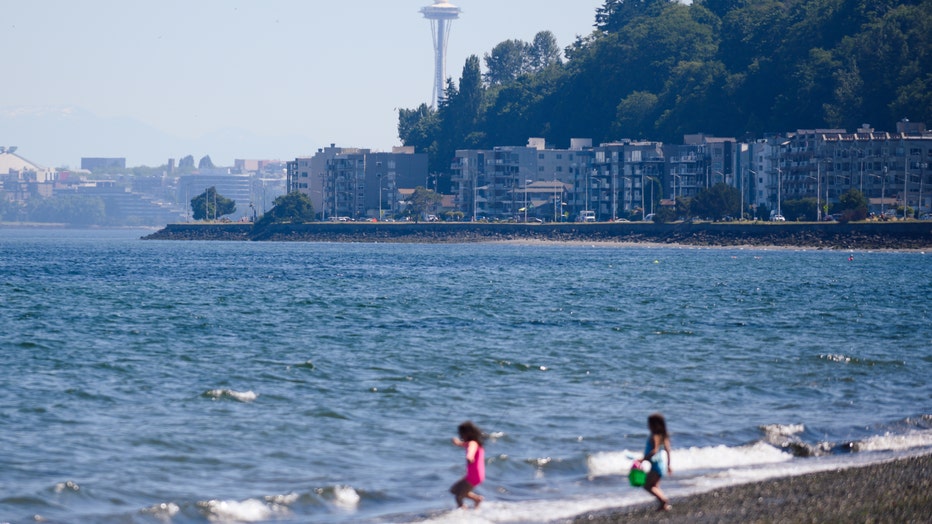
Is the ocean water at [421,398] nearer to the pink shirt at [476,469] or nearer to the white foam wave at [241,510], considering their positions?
the white foam wave at [241,510]

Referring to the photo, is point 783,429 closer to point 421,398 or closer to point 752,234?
point 421,398

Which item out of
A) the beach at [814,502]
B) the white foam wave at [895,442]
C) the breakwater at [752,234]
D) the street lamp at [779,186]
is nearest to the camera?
the beach at [814,502]

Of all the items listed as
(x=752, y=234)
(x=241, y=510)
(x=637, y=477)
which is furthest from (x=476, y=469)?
(x=752, y=234)

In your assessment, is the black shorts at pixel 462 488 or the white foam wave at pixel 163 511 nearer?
the black shorts at pixel 462 488

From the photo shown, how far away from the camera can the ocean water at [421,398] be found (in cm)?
2230

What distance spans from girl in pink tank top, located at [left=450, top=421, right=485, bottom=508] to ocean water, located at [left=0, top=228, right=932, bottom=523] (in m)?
0.34

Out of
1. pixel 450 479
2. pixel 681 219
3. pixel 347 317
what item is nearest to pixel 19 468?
pixel 450 479

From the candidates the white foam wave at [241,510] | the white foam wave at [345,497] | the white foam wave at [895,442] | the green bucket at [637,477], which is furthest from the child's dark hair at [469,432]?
the white foam wave at [895,442]

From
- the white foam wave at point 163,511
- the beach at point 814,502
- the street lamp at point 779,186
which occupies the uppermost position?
the street lamp at point 779,186

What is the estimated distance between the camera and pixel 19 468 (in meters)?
23.5

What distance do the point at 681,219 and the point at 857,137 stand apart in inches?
1008

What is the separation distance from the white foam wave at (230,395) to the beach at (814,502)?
1349cm

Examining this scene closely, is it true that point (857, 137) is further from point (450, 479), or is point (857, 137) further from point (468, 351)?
point (450, 479)

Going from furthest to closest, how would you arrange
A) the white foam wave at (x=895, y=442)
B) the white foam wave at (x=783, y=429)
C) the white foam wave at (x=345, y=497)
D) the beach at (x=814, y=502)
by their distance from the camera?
the white foam wave at (x=783, y=429) → the white foam wave at (x=895, y=442) → the white foam wave at (x=345, y=497) → the beach at (x=814, y=502)
